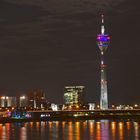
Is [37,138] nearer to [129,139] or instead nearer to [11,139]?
[11,139]

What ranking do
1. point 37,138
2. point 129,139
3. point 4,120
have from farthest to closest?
point 4,120, point 37,138, point 129,139

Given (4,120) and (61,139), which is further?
(4,120)

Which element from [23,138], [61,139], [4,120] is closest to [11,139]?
[23,138]

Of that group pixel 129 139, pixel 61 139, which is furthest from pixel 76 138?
pixel 129 139

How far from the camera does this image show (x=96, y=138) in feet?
296

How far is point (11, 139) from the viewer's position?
90.7 m

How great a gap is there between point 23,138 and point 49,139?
14.6ft

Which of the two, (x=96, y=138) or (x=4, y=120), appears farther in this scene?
(x=4, y=120)

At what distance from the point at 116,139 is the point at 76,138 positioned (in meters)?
6.84

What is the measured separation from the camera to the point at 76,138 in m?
89.8

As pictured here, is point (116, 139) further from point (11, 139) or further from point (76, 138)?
point (11, 139)

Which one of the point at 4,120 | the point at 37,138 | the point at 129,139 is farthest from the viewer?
the point at 4,120

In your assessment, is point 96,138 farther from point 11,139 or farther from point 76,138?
point 11,139

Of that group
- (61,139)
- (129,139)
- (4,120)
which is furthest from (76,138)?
(4,120)
